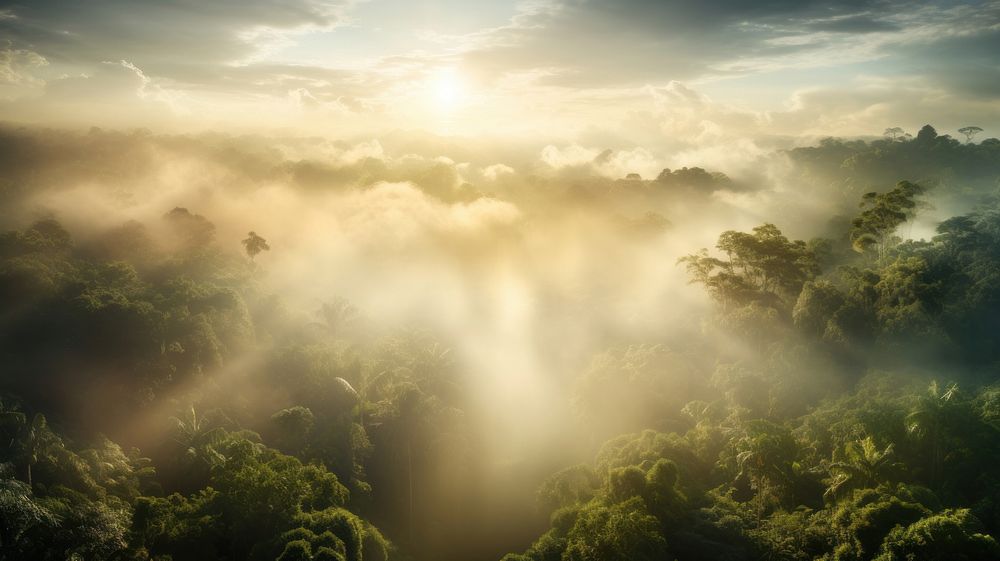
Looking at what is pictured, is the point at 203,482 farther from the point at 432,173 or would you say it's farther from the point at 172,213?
the point at 432,173

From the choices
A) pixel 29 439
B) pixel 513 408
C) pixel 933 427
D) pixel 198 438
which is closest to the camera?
pixel 29 439

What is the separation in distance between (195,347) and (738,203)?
95.0 m

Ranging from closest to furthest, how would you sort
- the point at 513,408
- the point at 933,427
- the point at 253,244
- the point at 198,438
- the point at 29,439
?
the point at 29,439, the point at 933,427, the point at 198,438, the point at 513,408, the point at 253,244

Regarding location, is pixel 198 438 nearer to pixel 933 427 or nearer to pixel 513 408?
pixel 513 408

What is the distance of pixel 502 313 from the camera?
208 feet

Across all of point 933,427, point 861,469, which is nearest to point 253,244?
point 861,469

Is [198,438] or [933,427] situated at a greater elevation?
[933,427]

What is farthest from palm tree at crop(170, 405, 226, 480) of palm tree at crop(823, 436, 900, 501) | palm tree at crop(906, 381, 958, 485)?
palm tree at crop(906, 381, 958, 485)

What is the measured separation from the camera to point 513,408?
148 feet

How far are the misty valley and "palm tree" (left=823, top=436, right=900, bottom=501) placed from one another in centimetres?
13

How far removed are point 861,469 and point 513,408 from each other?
79.2ft

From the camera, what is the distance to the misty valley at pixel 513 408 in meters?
24.7

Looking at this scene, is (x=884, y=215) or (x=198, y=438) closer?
(x=198, y=438)

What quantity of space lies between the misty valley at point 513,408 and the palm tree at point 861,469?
0.41 feet
